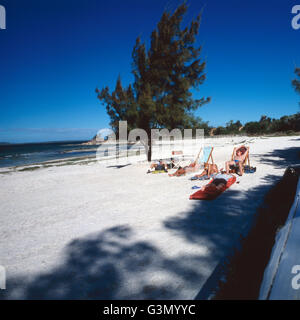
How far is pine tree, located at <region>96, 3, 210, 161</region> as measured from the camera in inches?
458

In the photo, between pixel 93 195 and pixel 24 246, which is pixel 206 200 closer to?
pixel 93 195

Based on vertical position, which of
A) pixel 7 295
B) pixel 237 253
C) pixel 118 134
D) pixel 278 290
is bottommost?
pixel 7 295

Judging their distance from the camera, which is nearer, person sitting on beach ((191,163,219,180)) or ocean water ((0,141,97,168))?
person sitting on beach ((191,163,219,180))

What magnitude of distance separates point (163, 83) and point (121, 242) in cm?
1143

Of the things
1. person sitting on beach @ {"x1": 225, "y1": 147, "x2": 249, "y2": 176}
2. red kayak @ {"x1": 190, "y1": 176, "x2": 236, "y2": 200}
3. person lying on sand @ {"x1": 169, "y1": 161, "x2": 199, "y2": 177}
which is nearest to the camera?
red kayak @ {"x1": 190, "y1": 176, "x2": 236, "y2": 200}

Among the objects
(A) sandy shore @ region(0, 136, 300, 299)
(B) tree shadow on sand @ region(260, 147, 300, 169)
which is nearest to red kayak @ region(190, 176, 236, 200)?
(A) sandy shore @ region(0, 136, 300, 299)

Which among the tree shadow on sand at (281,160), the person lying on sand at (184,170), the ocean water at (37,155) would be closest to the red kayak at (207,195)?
the person lying on sand at (184,170)

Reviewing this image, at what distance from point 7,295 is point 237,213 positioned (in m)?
4.10

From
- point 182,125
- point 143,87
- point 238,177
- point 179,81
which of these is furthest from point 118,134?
point 238,177

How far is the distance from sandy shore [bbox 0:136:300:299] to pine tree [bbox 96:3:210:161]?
280 inches

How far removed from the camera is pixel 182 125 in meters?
12.7

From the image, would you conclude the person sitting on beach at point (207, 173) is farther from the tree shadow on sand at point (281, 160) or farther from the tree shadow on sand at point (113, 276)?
the tree shadow on sand at point (113, 276)

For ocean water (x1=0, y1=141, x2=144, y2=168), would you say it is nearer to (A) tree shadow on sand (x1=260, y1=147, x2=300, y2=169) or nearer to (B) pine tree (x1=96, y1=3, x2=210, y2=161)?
(B) pine tree (x1=96, y1=3, x2=210, y2=161)
